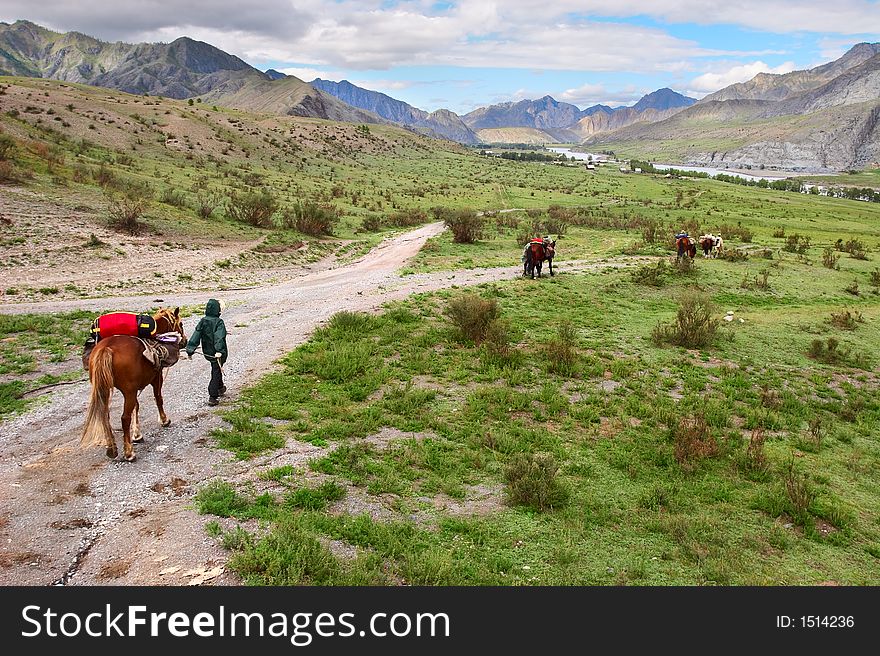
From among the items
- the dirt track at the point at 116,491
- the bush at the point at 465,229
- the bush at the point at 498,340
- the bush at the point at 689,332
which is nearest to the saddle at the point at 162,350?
the dirt track at the point at 116,491

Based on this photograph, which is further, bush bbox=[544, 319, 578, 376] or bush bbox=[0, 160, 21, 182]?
bush bbox=[0, 160, 21, 182]

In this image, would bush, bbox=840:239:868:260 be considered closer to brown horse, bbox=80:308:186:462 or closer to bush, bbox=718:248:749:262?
bush, bbox=718:248:749:262

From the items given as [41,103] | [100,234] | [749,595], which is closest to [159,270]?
[100,234]

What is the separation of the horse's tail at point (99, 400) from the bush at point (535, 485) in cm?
630

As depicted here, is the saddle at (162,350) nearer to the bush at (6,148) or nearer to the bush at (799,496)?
the bush at (799,496)

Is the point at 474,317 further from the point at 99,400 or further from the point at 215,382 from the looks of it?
the point at 99,400

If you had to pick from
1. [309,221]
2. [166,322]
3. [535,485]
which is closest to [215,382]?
[166,322]

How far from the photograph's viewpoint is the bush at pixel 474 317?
15297mm

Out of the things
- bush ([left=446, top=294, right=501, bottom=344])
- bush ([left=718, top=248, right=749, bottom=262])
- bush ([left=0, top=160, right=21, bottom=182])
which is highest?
bush ([left=0, top=160, right=21, bottom=182])

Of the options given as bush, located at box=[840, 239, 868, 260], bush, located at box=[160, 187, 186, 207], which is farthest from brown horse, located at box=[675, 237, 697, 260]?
bush, located at box=[160, 187, 186, 207]

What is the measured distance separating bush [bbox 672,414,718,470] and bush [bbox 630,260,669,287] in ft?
49.3

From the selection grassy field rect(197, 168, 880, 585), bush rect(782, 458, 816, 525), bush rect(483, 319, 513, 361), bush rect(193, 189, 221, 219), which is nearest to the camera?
grassy field rect(197, 168, 880, 585)

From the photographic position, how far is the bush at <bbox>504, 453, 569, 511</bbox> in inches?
308

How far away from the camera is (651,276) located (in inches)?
958
